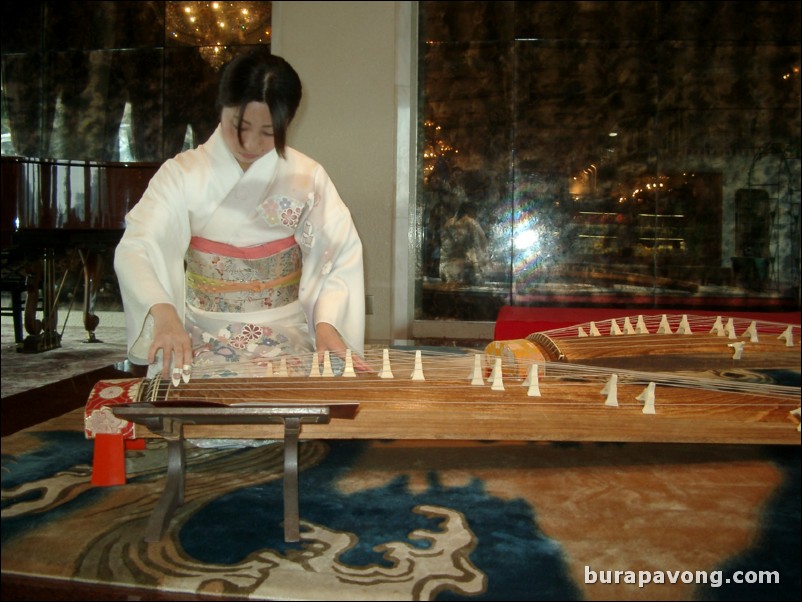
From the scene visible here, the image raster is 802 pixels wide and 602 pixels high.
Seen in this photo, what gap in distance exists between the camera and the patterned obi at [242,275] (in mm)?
1541

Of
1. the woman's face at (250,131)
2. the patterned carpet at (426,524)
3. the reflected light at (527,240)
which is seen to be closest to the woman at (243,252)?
the woman's face at (250,131)

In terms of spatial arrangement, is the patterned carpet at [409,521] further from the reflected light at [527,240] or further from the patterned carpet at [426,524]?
the reflected light at [527,240]

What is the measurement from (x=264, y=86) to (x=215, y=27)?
0.44ft

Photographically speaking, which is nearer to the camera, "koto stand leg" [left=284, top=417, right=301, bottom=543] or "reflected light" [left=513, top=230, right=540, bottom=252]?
"koto stand leg" [left=284, top=417, right=301, bottom=543]

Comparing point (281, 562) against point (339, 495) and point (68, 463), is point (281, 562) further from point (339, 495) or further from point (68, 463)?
point (68, 463)

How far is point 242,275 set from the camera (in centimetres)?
159

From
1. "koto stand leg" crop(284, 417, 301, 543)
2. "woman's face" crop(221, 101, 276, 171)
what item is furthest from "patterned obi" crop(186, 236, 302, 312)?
"koto stand leg" crop(284, 417, 301, 543)

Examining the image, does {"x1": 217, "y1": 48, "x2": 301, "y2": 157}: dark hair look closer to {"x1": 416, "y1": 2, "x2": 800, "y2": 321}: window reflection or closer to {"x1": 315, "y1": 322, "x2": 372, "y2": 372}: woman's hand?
{"x1": 416, "y1": 2, "x2": 800, "y2": 321}: window reflection

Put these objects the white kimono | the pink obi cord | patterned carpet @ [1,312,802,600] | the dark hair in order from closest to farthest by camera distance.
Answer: patterned carpet @ [1,312,802,600]
the dark hair
the white kimono
the pink obi cord

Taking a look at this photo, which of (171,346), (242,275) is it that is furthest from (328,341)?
(171,346)

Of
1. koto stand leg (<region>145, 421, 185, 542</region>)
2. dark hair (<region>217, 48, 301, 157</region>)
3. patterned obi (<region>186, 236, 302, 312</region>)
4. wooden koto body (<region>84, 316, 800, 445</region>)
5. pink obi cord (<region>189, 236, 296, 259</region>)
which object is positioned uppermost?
dark hair (<region>217, 48, 301, 157</region>)

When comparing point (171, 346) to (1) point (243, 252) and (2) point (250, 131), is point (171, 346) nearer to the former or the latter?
(1) point (243, 252)

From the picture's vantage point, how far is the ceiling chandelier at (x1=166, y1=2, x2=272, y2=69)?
129cm

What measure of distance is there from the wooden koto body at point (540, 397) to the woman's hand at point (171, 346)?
3cm
